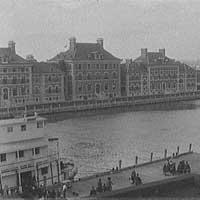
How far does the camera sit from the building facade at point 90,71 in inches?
2710

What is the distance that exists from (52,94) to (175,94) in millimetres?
21976

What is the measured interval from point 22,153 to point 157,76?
63881mm

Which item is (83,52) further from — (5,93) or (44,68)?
(5,93)

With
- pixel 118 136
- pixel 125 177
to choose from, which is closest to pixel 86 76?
pixel 118 136

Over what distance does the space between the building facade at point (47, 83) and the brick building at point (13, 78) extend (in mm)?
1209

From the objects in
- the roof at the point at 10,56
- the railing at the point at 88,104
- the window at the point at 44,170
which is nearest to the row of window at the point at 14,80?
the roof at the point at 10,56

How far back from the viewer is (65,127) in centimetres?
4372

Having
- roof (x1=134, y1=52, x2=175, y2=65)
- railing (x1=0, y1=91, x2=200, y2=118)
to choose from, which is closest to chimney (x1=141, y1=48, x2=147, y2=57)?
roof (x1=134, y1=52, x2=175, y2=65)

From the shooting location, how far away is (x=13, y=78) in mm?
61156

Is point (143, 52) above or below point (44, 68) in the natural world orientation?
above

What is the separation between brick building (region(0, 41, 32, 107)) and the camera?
196 ft

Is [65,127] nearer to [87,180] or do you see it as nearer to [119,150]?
[119,150]

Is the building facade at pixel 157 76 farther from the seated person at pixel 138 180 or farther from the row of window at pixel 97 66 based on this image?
the seated person at pixel 138 180

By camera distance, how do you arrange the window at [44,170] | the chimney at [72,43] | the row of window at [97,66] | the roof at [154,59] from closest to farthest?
the window at [44,170], the chimney at [72,43], the row of window at [97,66], the roof at [154,59]
